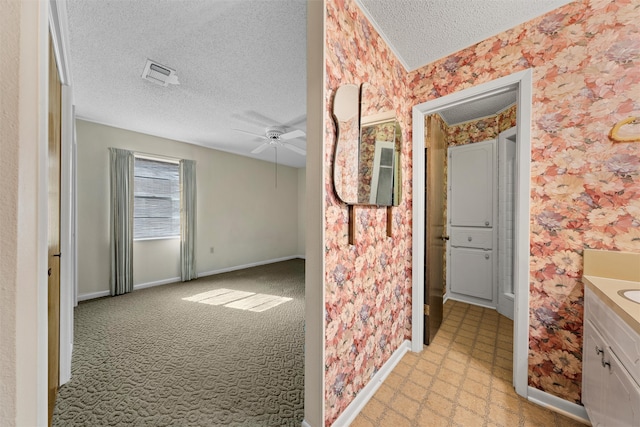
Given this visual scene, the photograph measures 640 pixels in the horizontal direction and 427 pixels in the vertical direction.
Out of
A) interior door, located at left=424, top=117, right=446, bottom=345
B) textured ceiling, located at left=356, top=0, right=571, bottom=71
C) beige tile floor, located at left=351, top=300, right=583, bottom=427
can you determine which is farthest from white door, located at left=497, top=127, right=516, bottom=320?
textured ceiling, located at left=356, top=0, right=571, bottom=71

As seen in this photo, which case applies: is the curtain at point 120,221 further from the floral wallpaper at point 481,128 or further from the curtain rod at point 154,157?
the floral wallpaper at point 481,128

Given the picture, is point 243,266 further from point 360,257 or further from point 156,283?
point 360,257

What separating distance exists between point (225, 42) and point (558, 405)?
3261 millimetres

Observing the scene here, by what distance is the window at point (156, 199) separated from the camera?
12.8ft

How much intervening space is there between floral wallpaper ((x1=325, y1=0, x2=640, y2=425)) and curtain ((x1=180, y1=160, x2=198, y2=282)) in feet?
12.4

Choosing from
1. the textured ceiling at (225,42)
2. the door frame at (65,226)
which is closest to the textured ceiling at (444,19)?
the textured ceiling at (225,42)

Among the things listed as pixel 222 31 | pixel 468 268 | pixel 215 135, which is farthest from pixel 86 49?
pixel 468 268

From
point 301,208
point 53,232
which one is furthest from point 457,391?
point 301,208

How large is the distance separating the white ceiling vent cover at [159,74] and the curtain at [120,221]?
1.94 m

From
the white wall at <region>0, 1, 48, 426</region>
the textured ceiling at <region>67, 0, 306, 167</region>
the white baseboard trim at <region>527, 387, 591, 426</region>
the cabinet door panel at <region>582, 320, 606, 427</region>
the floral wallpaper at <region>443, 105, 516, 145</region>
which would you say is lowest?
the white baseboard trim at <region>527, 387, 591, 426</region>

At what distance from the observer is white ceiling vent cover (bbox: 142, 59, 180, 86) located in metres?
2.05

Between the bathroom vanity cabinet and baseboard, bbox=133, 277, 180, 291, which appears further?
baseboard, bbox=133, 277, 180, 291

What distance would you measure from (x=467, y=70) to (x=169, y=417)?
3.08 meters

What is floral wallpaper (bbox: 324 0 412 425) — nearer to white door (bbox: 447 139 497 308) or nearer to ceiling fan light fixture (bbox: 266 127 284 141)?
white door (bbox: 447 139 497 308)
